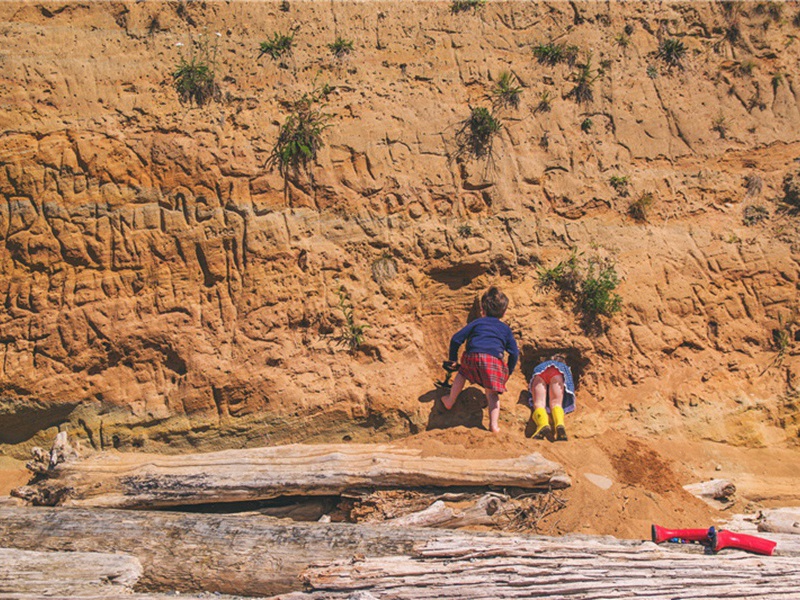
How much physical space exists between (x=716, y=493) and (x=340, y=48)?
601cm

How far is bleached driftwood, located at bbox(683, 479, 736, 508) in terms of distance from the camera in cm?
547

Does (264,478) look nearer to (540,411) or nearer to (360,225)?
(540,411)

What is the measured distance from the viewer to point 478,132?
23.0ft

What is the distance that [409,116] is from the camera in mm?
7039

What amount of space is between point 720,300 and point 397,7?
5079 mm

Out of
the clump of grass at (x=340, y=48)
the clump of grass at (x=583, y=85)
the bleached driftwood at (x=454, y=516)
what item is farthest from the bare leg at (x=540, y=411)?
the clump of grass at (x=340, y=48)

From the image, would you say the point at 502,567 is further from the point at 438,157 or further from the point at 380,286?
the point at 438,157

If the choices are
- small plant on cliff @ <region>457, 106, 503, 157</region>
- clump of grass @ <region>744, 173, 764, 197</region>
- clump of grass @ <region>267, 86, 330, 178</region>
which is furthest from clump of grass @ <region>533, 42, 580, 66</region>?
clump of grass @ <region>267, 86, 330, 178</region>

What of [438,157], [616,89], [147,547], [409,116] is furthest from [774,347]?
[147,547]

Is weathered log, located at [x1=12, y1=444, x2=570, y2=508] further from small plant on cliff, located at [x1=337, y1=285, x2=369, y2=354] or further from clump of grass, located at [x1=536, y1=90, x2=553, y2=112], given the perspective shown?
clump of grass, located at [x1=536, y1=90, x2=553, y2=112]

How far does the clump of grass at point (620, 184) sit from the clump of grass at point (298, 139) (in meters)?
3.30

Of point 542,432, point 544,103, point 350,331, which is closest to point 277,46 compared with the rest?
point 544,103

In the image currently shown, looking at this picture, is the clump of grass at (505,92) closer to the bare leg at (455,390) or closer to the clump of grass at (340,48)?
the clump of grass at (340,48)

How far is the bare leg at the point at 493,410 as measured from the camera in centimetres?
569
